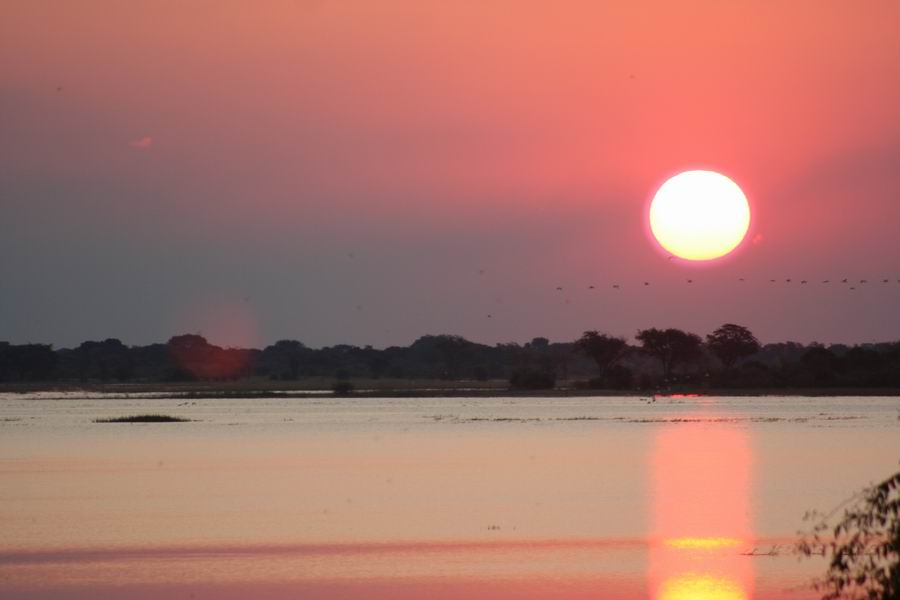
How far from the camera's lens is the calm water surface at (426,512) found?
2541 cm

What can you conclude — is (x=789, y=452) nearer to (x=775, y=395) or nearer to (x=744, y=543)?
(x=744, y=543)

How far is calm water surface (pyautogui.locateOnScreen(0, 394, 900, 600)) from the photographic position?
25.4 metres

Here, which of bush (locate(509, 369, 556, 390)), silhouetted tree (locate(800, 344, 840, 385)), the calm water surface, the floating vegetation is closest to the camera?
the calm water surface

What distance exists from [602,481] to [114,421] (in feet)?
207

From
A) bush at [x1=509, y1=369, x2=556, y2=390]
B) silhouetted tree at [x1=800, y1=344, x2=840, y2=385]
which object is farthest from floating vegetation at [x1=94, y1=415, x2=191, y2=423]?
silhouetted tree at [x1=800, y1=344, x2=840, y2=385]

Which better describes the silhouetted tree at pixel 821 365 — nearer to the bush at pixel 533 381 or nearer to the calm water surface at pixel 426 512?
the bush at pixel 533 381

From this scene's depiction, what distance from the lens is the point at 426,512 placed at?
37.0 meters

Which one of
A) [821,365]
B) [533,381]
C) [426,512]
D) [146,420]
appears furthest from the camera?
[533,381]

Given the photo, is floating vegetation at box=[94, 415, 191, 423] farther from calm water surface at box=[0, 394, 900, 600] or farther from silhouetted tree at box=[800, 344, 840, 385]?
silhouetted tree at box=[800, 344, 840, 385]

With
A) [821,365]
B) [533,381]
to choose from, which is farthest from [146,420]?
[821,365]

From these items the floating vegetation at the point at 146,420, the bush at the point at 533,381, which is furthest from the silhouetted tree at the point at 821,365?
the floating vegetation at the point at 146,420

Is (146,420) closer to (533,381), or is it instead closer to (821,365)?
(533,381)

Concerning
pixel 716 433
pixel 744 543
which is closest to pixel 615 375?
pixel 716 433

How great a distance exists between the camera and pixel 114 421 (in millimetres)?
102312
